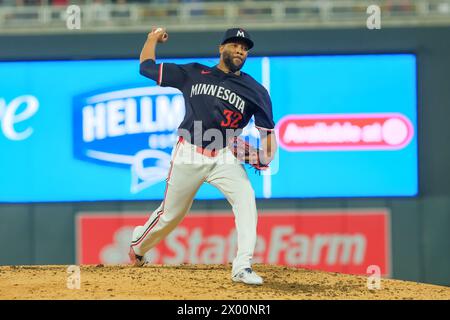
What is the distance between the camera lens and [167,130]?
1066 cm

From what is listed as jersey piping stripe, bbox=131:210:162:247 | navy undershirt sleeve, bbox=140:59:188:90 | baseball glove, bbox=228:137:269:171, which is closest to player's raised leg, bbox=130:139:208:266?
jersey piping stripe, bbox=131:210:162:247

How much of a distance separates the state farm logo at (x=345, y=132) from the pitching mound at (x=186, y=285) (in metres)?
3.34

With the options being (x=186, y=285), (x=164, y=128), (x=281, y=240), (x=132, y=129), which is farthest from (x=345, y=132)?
(x=186, y=285)

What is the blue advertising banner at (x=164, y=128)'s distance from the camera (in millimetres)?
10617

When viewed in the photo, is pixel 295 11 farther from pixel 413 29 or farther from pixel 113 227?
pixel 113 227

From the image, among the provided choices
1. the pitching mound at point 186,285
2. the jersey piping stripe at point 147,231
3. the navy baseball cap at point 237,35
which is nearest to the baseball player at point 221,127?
the navy baseball cap at point 237,35

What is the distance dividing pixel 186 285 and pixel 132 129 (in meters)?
4.59

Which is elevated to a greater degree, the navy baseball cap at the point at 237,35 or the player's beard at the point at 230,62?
the navy baseball cap at the point at 237,35

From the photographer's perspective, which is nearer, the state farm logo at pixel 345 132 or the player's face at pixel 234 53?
the player's face at pixel 234 53

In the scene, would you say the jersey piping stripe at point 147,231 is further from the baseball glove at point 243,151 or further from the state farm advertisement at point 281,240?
the state farm advertisement at point 281,240

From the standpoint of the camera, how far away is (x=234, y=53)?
6531mm

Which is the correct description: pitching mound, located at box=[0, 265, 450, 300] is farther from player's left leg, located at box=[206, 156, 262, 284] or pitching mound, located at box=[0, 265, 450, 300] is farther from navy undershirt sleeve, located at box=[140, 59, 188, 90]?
navy undershirt sleeve, located at box=[140, 59, 188, 90]

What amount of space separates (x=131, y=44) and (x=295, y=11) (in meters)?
2.05

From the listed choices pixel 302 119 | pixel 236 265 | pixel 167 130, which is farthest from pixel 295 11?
pixel 236 265
